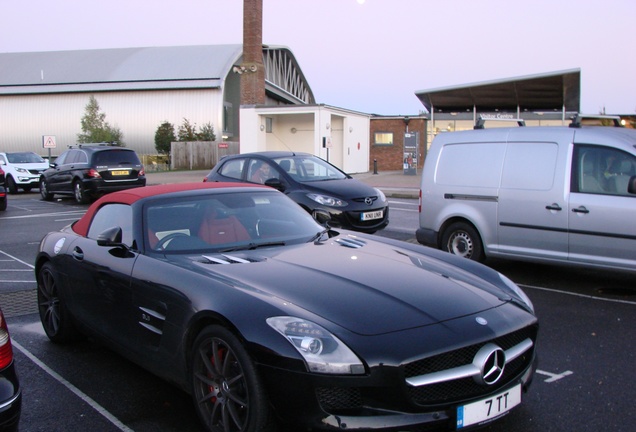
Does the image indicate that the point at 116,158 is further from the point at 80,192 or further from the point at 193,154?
the point at 193,154

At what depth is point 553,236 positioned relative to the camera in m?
7.24

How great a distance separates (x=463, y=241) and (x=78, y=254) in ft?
17.1

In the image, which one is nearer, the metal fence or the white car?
the white car

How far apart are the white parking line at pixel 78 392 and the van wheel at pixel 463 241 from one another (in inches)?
210

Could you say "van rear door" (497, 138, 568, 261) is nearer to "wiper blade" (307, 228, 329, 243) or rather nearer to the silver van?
the silver van

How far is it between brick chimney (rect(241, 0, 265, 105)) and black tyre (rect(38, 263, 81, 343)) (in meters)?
30.0

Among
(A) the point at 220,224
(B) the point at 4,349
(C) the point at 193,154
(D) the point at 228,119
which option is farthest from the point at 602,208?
(D) the point at 228,119

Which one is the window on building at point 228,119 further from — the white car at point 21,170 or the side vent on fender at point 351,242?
the side vent on fender at point 351,242

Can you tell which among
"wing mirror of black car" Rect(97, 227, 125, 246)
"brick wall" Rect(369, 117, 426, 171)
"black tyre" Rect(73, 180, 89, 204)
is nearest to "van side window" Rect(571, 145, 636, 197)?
"wing mirror of black car" Rect(97, 227, 125, 246)

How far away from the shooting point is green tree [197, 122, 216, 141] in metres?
47.7

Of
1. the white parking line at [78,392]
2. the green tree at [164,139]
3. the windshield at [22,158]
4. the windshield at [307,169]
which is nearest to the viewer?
the white parking line at [78,392]

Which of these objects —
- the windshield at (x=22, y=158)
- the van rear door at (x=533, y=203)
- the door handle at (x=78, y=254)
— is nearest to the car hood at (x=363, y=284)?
the door handle at (x=78, y=254)

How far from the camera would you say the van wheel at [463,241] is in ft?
26.6

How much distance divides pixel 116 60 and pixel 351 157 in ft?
119
